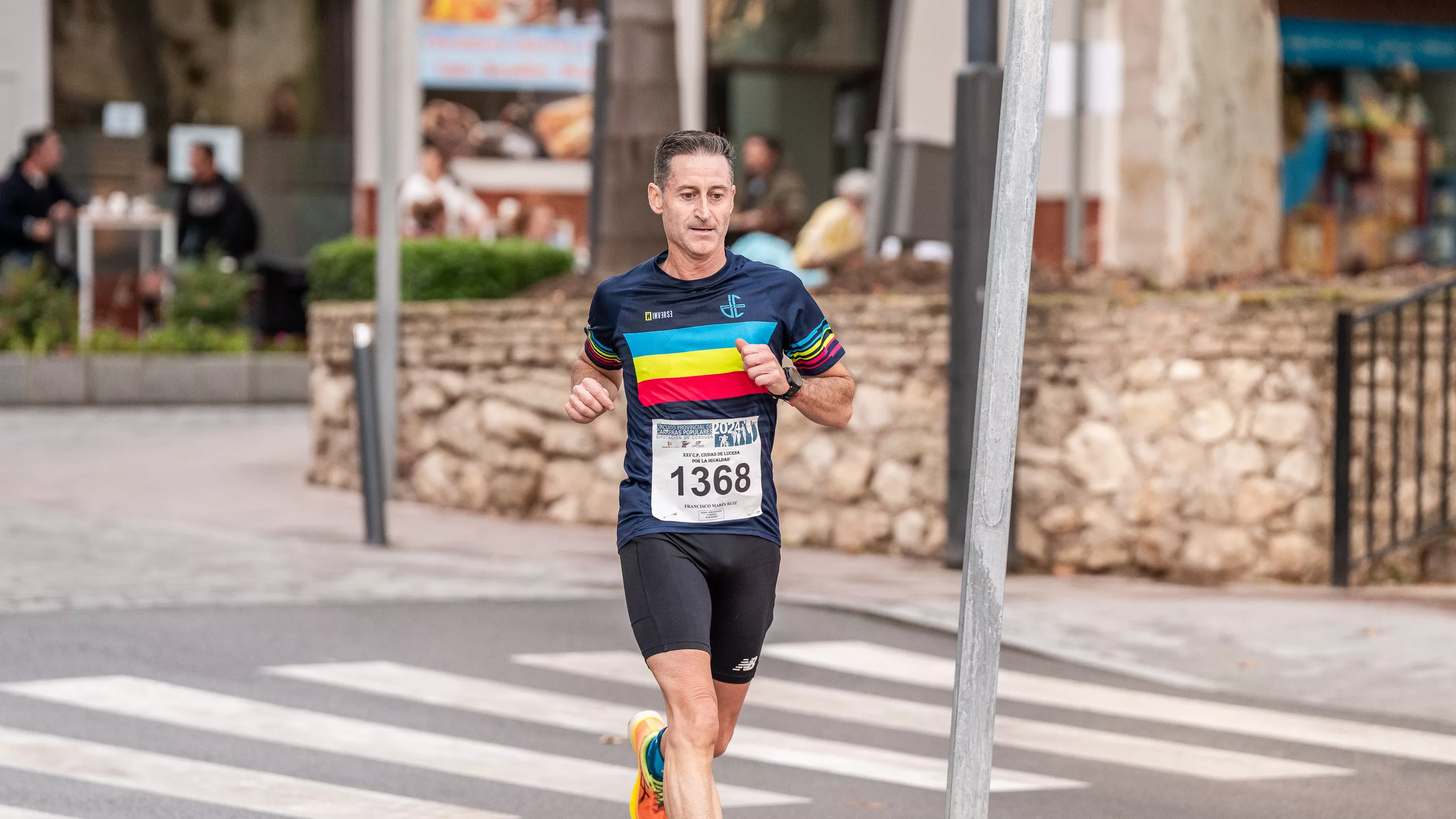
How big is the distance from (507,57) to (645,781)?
1850 cm

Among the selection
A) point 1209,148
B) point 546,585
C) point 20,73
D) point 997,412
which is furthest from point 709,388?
point 20,73

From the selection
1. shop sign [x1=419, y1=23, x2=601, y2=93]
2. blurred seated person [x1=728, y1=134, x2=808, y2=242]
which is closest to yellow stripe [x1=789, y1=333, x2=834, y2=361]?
blurred seated person [x1=728, y1=134, x2=808, y2=242]

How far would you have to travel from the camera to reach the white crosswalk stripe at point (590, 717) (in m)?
6.61

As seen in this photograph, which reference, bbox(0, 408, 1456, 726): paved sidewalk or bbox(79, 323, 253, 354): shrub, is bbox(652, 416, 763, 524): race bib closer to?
bbox(0, 408, 1456, 726): paved sidewalk

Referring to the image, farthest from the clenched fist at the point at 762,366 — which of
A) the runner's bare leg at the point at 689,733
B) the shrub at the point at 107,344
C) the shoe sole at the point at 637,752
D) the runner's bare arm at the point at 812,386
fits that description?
the shrub at the point at 107,344

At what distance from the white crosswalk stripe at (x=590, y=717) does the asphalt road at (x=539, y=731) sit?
0.6 inches

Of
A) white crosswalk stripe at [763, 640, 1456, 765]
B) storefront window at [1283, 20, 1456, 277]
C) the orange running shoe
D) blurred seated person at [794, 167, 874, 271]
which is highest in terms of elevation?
storefront window at [1283, 20, 1456, 277]

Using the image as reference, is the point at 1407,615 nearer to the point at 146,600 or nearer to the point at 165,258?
the point at 146,600

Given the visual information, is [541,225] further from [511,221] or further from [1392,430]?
[1392,430]

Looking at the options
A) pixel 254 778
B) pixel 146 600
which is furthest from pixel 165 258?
pixel 254 778

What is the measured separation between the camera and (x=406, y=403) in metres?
13.3

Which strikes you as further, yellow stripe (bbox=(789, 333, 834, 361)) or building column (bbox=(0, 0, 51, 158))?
building column (bbox=(0, 0, 51, 158))

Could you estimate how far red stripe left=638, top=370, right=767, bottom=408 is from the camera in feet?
15.9

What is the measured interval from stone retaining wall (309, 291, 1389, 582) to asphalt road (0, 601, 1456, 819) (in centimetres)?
220
